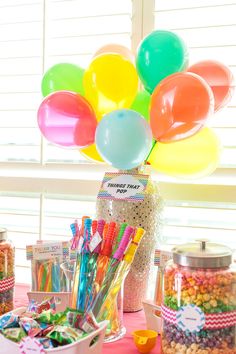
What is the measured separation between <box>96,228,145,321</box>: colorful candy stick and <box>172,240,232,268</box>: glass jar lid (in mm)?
139

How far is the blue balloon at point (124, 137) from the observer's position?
1.38m

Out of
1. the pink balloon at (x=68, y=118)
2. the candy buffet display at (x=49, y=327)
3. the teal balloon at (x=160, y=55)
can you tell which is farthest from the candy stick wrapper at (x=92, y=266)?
the teal balloon at (x=160, y=55)

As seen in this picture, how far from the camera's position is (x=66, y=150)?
204 centimetres

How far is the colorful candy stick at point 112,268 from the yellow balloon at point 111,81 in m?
0.42

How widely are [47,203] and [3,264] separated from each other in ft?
1.99

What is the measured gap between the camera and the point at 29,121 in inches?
81.8

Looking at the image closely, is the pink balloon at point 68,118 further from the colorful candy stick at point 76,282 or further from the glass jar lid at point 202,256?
the glass jar lid at point 202,256

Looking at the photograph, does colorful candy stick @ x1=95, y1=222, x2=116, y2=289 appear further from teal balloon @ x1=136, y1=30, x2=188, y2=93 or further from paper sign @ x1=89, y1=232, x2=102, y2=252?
teal balloon @ x1=136, y1=30, x2=188, y2=93

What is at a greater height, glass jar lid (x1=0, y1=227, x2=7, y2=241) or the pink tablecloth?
glass jar lid (x1=0, y1=227, x2=7, y2=241)

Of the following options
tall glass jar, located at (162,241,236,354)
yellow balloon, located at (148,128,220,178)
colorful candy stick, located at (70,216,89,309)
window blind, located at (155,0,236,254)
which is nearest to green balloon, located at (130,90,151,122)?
yellow balloon, located at (148,128,220,178)

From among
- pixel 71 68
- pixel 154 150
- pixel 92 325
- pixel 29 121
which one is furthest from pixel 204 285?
pixel 29 121

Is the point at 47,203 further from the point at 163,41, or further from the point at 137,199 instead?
the point at 163,41

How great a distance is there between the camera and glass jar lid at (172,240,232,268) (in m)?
1.15

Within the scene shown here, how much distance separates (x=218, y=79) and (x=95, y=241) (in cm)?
60
